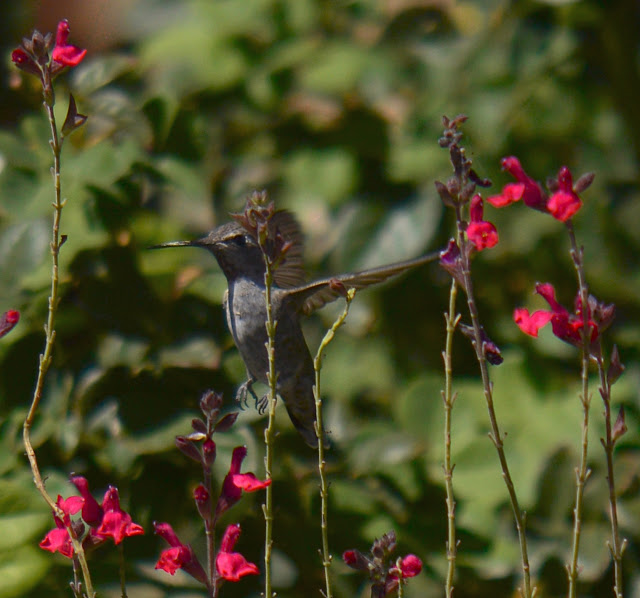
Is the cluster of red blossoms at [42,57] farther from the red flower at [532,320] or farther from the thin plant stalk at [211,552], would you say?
the red flower at [532,320]

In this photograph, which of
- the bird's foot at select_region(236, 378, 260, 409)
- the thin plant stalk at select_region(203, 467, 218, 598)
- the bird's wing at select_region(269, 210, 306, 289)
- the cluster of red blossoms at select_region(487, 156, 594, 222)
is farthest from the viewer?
the bird's wing at select_region(269, 210, 306, 289)

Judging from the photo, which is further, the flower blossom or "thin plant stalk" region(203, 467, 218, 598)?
the flower blossom

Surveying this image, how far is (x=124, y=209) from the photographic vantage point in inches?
77.5

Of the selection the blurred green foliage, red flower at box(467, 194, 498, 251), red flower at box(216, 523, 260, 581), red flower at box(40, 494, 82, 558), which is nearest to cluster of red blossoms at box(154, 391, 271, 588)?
red flower at box(216, 523, 260, 581)

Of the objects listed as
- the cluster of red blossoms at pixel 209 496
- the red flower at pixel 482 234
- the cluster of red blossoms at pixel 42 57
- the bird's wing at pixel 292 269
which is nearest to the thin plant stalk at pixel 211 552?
the cluster of red blossoms at pixel 209 496

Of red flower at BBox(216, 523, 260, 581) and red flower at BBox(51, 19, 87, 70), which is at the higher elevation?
red flower at BBox(51, 19, 87, 70)

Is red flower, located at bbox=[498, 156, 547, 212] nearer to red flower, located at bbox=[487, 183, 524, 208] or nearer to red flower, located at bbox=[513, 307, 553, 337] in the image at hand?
red flower, located at bbox=[487, 183, 524, 208]

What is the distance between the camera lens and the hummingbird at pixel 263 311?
1.68 metres

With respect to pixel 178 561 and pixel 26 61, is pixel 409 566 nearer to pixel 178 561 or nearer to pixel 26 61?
pixel 178 561

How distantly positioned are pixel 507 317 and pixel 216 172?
3.33 ft

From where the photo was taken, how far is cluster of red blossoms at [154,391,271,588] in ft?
3.48

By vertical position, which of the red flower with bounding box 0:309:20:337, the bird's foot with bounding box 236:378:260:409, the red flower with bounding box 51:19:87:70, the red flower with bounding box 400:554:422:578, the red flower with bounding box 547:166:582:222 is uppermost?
the red flower with bounding box 51:19:87:70

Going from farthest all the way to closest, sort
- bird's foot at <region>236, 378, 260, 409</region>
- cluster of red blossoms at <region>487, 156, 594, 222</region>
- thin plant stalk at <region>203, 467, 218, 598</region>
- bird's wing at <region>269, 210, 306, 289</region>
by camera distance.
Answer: bird's wing at <region>269, 210, 306, 289</region> → bird's foot at <region>236, 378, 260, 409</region> → cluster of red blossoms at <region>487, 156, 594, 222</region> → thin plant stalk at <region>203, 467, 218, 598</region>

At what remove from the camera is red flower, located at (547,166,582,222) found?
1.13 meters
